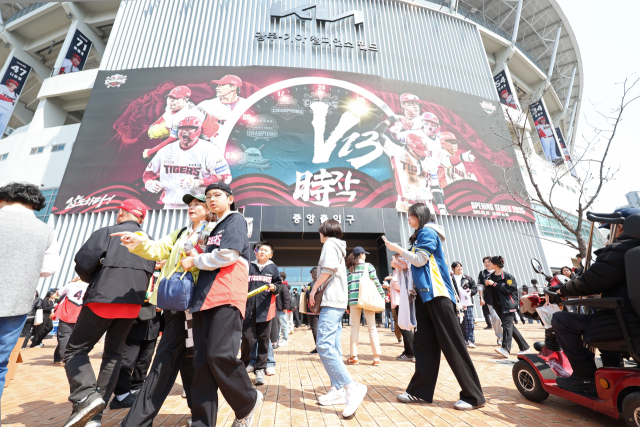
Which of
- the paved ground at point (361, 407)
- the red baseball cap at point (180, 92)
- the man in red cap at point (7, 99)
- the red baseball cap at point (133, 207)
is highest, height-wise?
the man in red cap at point (7, 99)

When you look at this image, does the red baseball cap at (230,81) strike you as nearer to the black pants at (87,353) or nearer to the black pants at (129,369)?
the black pants at (129,369)

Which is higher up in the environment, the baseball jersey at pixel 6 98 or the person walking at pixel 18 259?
the baseball jersey at pixel 6 98

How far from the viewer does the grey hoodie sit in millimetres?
3195

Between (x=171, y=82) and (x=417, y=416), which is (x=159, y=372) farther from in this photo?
(x=171, y=82)

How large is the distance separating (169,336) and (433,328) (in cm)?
243

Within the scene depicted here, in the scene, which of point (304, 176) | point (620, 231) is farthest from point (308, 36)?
point (620, 231)

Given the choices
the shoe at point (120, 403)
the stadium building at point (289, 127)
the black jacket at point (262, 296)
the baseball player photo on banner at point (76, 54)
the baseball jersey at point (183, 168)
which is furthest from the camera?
the baseball player photo on banner at point (76, 54)

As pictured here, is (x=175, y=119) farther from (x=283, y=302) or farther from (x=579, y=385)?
(x=579, y=385)

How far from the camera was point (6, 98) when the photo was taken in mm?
18750

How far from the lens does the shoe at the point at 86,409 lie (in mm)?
2295

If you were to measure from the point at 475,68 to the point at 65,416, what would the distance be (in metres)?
22.2

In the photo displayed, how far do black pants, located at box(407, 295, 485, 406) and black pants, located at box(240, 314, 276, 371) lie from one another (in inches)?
76.9

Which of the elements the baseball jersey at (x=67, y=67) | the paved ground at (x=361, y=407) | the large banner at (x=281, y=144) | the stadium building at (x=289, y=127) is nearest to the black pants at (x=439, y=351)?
the paved ground at (x=361, y=407)

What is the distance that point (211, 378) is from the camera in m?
2.14
